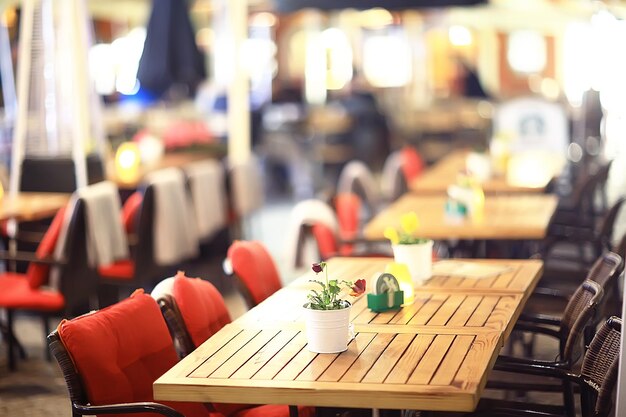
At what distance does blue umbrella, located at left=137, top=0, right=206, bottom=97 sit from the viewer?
9.02m

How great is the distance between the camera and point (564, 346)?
3.83 meters

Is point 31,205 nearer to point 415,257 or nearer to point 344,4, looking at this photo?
point 344,4

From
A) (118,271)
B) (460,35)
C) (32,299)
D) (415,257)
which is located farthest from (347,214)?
(460,35)

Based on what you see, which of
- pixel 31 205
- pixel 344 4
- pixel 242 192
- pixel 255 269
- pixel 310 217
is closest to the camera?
pixel 255 269

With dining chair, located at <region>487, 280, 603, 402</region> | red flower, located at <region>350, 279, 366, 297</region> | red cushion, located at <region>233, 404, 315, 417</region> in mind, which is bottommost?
red cushion, located at <region>233, 404, 315, 417</region>

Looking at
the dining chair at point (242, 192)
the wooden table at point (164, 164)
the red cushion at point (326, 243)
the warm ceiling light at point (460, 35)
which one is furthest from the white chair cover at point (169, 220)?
the warm ceiling light at point (460, 35)

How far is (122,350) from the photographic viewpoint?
128 inches

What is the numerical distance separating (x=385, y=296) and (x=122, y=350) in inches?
37.6

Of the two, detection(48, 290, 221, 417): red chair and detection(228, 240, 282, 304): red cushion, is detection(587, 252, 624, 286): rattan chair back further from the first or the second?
detection(48, 290, 221, 417): red chair

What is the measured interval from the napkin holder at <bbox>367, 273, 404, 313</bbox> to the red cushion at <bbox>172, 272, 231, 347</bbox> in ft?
1.84

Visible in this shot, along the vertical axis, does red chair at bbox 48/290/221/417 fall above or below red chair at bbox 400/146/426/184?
above

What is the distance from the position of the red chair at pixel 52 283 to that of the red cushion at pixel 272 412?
89.4 inches

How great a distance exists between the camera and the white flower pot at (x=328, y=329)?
10.1 ft

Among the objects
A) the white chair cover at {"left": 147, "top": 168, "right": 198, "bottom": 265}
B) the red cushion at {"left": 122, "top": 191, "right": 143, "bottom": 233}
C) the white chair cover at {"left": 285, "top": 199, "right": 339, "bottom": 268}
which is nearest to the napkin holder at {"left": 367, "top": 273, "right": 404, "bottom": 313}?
the white chair cover at {"left": 285, "top": 199, "right": 339, "bottom": 268}
